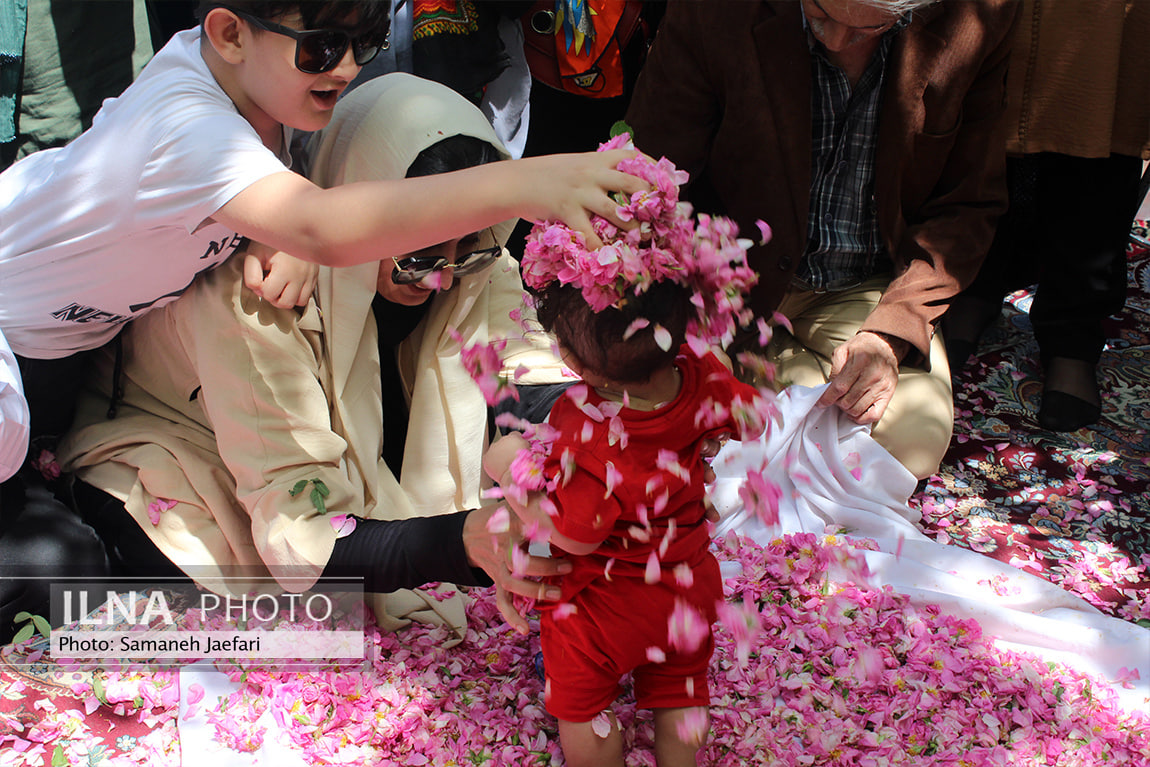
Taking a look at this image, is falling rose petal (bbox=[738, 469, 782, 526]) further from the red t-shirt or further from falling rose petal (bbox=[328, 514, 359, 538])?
falling rose petal (bbox=[328, 514, 359, 538])

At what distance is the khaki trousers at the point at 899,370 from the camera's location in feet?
9.91

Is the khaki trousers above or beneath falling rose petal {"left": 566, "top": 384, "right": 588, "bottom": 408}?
beneath

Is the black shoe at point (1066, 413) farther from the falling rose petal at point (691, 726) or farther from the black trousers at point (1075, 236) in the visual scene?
the falling rose petal at point (691, 726)

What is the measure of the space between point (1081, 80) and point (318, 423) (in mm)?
2863

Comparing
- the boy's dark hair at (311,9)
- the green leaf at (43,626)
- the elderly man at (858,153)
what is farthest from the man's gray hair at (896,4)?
the green leaf at (43,626)

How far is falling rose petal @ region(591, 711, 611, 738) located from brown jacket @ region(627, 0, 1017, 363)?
1577 millimetres

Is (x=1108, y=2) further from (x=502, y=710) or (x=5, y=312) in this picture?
(x=5, y=312)

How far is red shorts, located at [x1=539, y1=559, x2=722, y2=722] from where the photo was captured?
188 cm

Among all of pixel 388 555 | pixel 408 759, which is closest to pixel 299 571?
pixel 388 555

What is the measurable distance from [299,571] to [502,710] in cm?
60

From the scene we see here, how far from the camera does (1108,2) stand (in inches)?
126

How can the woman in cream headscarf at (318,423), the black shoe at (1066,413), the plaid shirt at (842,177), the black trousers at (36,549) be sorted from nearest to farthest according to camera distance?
the woman in cream headscarf at (318,423) → the black trousers at (36,549) → the plaid shirt at (842,177) → the black shoe at (1066,413)

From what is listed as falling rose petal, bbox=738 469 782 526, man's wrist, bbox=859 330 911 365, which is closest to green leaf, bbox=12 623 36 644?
falling rose petal, bbox=738 469 782 526

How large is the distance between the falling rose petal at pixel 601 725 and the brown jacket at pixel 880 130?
158 cm
